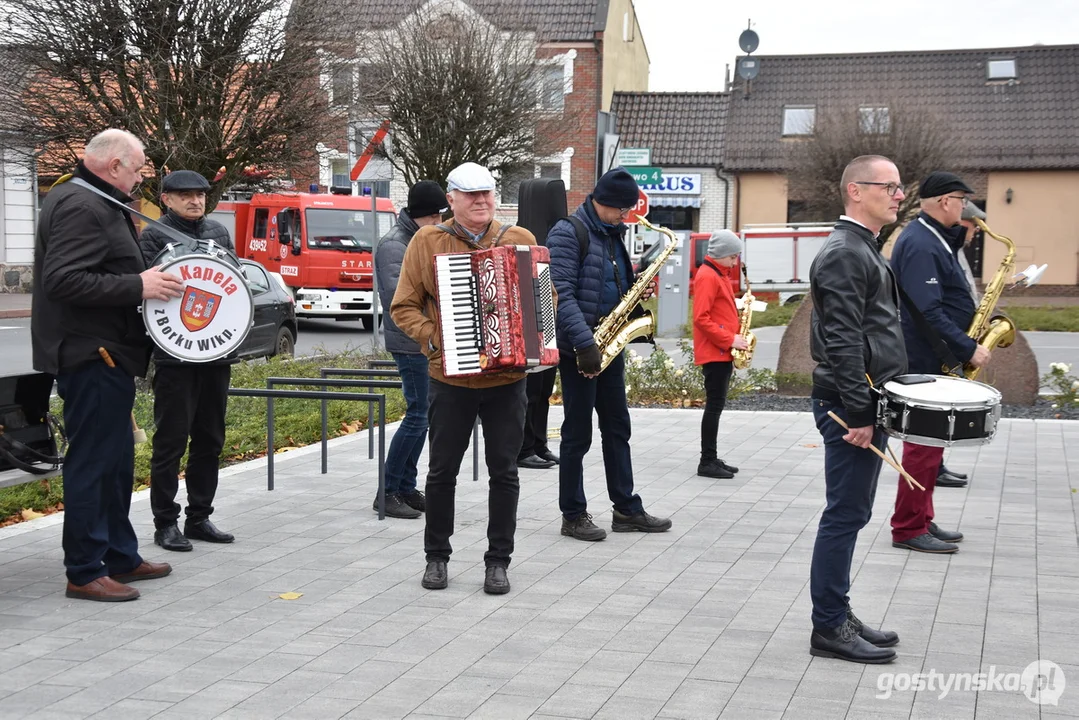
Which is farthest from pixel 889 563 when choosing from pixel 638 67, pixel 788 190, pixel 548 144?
pixel 638 67

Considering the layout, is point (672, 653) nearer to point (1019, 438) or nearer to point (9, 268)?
point (1019, 438)

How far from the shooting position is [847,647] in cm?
489

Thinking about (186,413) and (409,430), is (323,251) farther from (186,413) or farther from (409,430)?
(186,413)

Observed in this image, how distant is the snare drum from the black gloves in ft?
6.10

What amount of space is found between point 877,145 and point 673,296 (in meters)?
13.5

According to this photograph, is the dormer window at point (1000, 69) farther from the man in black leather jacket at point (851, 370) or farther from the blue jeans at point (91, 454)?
the blue jeans at point (91, 454)

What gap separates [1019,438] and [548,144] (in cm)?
2086

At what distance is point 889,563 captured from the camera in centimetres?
647

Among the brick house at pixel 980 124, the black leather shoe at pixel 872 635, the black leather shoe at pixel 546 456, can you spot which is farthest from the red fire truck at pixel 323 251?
the black leather shoe at pixel 872 635

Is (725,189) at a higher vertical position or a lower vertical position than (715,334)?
higher

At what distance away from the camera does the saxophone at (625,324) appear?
286 inches

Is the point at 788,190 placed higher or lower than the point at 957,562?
higher

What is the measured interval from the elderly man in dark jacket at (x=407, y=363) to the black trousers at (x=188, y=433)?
1.17m

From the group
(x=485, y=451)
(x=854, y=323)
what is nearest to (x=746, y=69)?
(x=485, y=451)
